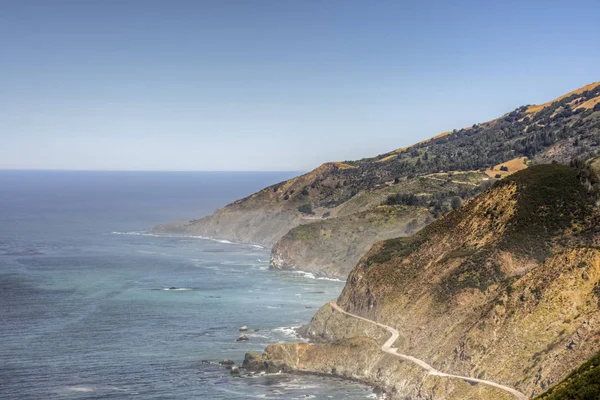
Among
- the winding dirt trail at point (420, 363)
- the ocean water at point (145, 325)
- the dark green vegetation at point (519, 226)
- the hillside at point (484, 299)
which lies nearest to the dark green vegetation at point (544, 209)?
the dark green vegetation at point (519, 226)

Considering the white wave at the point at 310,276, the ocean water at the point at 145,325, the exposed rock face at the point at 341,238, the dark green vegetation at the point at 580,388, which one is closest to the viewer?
the dark green vegetation at the point at 580,388

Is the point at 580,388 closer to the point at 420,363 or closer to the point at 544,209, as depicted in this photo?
the point at 420,363

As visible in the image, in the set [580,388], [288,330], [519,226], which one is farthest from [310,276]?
[580,388]

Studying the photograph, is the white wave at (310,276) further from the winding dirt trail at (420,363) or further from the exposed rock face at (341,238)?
the winding dirt trail at (420,363)

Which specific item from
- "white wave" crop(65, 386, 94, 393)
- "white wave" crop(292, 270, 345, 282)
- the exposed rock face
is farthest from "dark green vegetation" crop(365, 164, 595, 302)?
the exposed rock face

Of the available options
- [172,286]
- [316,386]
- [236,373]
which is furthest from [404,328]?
[172,286]
